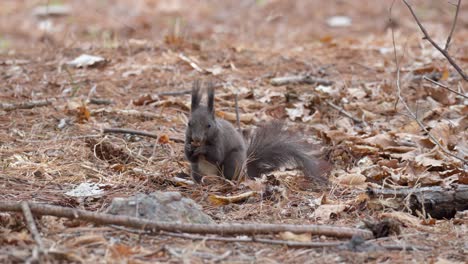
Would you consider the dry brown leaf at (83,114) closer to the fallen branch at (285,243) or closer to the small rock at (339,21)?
the fallen branch at (285,243)

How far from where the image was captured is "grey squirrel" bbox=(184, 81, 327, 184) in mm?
4000

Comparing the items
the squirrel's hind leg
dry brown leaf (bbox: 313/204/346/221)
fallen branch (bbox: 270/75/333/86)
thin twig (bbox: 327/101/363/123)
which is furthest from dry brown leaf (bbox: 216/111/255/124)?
dry brown leaf (bbox: 313/204/346/221)

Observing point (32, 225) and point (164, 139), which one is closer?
point (32, 225)

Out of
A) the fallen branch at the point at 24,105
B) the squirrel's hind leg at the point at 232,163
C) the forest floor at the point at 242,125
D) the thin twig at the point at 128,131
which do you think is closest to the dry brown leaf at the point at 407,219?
the forest floor at the point at 242,125

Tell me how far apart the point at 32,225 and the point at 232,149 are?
1.71 m

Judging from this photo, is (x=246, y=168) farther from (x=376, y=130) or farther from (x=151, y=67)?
(x=151, y=67)

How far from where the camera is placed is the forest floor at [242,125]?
276 centimetres

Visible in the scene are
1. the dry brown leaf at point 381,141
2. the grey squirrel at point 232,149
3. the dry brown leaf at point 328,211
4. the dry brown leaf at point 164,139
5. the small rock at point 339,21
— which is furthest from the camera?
the small rock at point 339,21

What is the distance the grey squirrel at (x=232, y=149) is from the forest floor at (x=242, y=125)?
4.9 inches

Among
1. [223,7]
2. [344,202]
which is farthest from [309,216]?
[223,7]

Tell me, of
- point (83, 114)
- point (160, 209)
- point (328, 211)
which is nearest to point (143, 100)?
point (83, 114)

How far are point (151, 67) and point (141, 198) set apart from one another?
3231mm

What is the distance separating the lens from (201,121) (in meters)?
4.07

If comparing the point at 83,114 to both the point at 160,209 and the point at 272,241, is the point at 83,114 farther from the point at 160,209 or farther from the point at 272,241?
the point at 272,241
